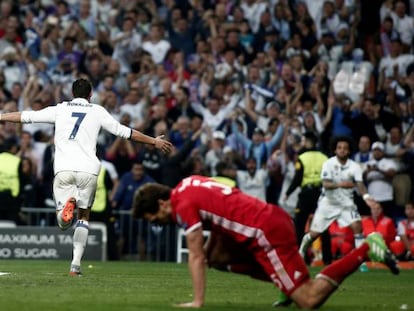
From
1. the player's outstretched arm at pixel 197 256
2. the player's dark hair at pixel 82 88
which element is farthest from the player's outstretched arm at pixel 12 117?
the player's outstretched arm at pixel 197 256

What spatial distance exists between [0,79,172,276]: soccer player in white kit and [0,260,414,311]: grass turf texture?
3.51 feet

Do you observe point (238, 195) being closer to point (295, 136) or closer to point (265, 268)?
point (265, 268)

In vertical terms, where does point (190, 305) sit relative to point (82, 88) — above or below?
below

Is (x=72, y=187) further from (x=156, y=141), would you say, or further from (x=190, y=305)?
(x=190, y=305)

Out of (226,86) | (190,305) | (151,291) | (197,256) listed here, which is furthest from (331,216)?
(197,256)

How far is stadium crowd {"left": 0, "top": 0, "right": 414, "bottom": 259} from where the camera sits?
26078mm

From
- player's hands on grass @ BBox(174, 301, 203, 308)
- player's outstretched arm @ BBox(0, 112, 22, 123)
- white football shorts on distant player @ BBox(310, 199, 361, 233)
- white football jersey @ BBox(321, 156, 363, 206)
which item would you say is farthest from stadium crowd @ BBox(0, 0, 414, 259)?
player's hands on grass @ BBox(174, 301, 203, 308)

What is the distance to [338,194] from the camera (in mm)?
22312

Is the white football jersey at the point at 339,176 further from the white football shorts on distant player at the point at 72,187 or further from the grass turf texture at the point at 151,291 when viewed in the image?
the white football shorts on distant player at the point at 72,187

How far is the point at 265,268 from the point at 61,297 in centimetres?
241

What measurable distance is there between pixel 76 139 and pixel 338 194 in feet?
22.9

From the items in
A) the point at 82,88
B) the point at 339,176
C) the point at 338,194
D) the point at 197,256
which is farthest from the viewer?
the point at 338,194

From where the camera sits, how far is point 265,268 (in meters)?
11.7

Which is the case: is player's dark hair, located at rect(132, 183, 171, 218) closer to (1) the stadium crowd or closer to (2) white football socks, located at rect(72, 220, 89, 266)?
(2) white football socks, located at rect(72, 220, 89, 266)
